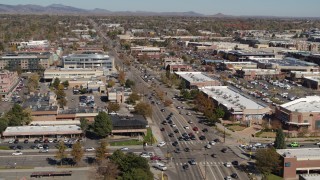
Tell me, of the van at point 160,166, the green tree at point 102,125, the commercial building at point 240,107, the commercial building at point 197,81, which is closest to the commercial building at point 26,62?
the commercial building at point 197,81

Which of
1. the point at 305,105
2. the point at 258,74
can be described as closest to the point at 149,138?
the point at 305,105

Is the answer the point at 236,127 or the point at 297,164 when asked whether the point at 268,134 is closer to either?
the point at 236,127

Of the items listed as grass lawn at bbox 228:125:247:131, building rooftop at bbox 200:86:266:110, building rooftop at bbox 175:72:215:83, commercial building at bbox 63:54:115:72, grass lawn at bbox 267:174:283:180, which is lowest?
grass lawn at bbox 267:174:283:180

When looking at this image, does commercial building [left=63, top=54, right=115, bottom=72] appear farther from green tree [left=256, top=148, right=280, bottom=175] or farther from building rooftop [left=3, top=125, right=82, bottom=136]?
green tree [left=256, top=148, right=280, bottom=175]

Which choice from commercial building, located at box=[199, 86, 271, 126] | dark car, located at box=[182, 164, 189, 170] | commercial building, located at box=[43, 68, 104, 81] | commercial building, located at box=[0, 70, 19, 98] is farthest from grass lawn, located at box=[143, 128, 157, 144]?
commercial building, located at box=[43, 68, 104, 81]

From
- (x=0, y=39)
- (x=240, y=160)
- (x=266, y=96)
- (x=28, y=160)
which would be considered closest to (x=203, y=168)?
(x=240, y=160)

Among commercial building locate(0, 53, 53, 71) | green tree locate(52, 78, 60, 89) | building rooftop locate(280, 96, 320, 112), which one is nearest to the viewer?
building rooftop locate(280, 96, 320, 112)

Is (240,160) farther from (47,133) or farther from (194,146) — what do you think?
(47,133)

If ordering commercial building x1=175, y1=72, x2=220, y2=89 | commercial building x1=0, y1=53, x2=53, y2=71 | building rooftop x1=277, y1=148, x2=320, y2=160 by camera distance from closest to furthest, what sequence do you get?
building rooftop x1=277, y1=148, x2=320, y2=160 < commercial building x1=175, y1=72, x2=220, y2=89 < commercial building x1=0, y1=53, x2=53, y2=71
